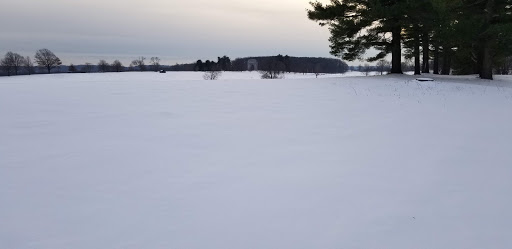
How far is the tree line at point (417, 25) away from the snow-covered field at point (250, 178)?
31.7ft

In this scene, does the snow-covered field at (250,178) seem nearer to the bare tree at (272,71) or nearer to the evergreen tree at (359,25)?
the evergreen tree at (359,25)

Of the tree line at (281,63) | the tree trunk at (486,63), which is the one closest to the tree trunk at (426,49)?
the tree trunk at (486,63)

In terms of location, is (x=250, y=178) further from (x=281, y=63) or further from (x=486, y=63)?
(x=281, y=63)

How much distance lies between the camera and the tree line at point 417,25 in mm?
15477

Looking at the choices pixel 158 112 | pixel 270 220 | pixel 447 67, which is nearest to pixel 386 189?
pixel 270 220

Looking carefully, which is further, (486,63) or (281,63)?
(281,63)

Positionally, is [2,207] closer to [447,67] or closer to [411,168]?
[411,168]

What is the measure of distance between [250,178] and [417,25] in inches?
700

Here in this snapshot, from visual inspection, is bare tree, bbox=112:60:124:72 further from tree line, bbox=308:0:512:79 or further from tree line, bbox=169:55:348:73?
tree line, bbox=308:0:512:79

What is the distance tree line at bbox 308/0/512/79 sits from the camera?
50.8 feet

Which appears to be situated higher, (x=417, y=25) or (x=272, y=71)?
(x=272, y=71)

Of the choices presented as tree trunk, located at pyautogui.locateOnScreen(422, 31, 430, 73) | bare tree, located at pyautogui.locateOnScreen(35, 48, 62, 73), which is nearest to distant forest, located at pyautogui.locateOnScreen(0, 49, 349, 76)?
bare tree, located at pyautogui.locateOnScreen(35, 48, 62, 73)

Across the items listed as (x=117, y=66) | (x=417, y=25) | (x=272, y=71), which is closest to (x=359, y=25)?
(x=417, y=25)

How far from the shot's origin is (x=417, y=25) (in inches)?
706
